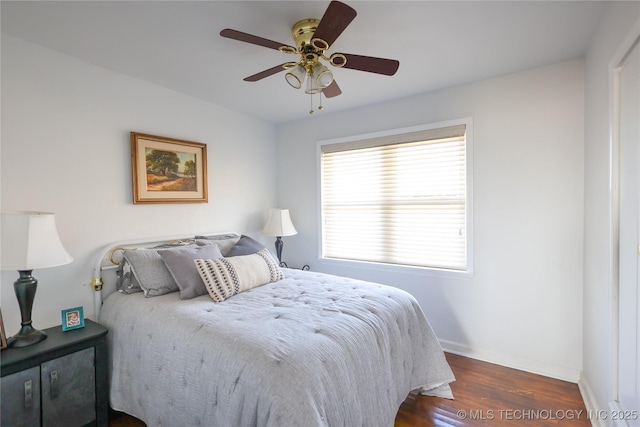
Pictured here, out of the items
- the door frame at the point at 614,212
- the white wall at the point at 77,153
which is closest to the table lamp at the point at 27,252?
the white wall at the point at 77,153

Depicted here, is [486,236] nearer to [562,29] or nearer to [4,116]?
[562,29]

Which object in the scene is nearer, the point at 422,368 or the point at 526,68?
the point at 422,368

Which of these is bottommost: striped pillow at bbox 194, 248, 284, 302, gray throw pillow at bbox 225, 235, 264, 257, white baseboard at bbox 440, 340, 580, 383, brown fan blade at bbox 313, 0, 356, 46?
white baseboard at bbox 440, 340, 580, 383

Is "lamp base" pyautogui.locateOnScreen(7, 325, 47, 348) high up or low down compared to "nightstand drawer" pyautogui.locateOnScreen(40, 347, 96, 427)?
up

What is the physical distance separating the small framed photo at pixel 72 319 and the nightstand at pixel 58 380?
4 cm

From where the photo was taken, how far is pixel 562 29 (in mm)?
1900

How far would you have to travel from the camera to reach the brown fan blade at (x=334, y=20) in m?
1.28

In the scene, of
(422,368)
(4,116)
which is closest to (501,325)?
(422,368)

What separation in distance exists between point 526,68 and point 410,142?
107 cm

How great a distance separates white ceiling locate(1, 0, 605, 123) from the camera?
167 centimetres

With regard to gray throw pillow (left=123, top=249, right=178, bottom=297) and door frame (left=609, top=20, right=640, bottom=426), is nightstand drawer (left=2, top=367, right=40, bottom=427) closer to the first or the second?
gray throw pillow (left=123, top=249, right=178, bottom=297)

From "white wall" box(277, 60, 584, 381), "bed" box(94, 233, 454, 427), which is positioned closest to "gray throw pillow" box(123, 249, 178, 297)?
"bed" box(94, 233, 454, 427)

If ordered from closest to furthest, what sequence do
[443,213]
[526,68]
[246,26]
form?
[246,26], [526,68], [443,213]

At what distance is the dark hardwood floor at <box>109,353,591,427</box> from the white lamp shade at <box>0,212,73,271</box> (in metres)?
1.16
